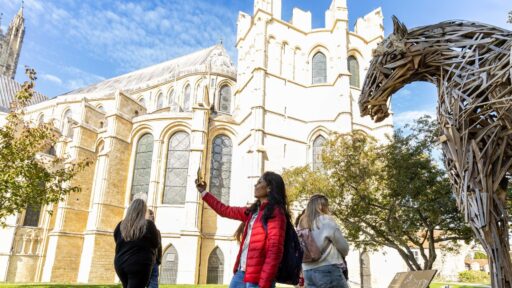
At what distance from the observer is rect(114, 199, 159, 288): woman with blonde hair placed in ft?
13.1

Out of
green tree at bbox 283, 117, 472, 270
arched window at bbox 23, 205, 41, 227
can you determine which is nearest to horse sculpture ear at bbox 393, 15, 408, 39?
green tree at bbox 283, 117, 472, 270

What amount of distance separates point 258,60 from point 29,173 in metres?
16.2

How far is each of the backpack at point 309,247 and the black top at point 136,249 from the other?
1727mm

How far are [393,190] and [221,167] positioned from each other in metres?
14.5

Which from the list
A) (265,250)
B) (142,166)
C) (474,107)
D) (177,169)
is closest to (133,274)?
(265,250)

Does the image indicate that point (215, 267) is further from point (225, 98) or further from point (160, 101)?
point (160, 101)

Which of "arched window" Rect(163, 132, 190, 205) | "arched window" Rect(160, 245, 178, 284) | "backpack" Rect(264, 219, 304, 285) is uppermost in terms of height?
"arched window" Rect(163, 132, 190, 205)

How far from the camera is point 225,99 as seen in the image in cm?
3156

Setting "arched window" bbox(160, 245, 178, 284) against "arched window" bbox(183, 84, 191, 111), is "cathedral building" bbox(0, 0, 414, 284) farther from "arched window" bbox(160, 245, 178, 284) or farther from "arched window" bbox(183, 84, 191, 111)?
"arched window" bbox(183, 84, 191, 111)

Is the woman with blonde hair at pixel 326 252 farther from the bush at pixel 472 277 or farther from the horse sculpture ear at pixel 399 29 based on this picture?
the bush at pixel 472 277

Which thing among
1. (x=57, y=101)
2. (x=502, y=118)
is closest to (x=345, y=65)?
(x=502, y=118)

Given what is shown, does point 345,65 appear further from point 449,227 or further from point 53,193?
point 53,193

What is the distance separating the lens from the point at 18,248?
23969 mm

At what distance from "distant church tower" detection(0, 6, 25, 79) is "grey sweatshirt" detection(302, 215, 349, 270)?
63.6 metres
